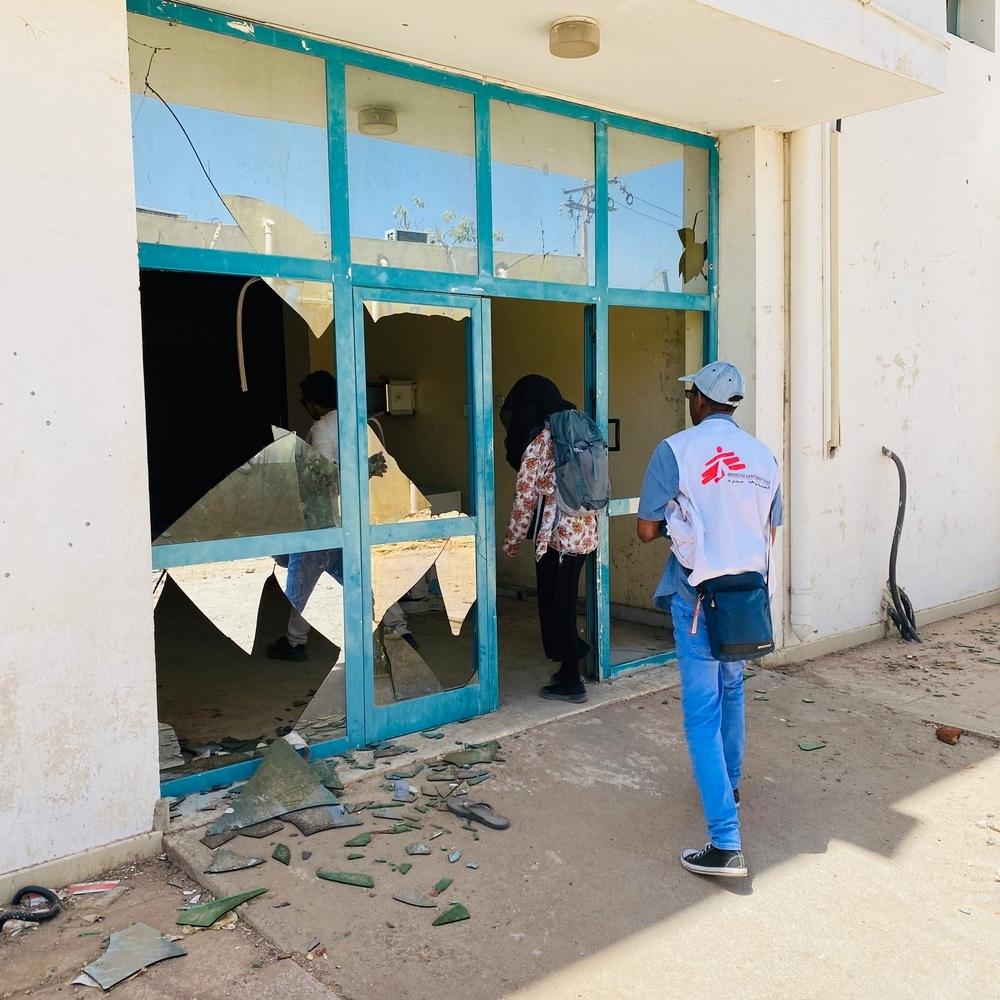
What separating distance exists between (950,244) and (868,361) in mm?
1488

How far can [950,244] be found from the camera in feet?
22.7

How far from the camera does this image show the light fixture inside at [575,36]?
3.92 m

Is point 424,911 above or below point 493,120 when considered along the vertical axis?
below

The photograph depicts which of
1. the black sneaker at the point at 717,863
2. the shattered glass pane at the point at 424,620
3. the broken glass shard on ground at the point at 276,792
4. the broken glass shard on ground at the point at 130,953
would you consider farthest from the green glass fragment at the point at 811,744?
the broken glass shard on ground at the point at 130,953

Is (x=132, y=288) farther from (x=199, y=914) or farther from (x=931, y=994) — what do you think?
(x=931, y=994)

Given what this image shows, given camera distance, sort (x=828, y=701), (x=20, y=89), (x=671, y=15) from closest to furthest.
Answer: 1. (x=20, y=89)
2. (x=671, y=15)
3. (x=828, y=701)

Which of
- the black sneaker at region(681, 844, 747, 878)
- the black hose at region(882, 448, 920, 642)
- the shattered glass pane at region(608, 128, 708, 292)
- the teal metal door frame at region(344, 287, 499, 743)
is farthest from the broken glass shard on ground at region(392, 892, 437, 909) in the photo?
the black hose at region(882, 448, 920, 642)

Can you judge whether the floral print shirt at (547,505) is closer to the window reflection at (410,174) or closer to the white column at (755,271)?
the window reflection at (410,174)

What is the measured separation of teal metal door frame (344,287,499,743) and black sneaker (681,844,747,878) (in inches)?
64.0

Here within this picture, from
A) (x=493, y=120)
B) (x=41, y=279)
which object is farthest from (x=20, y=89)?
(x=493, y=120)

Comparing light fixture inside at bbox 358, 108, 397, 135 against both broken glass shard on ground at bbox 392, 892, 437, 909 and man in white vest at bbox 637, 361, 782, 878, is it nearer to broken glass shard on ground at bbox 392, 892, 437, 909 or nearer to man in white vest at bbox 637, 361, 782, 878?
man in white vest at bbox 637, 361, 782, 878

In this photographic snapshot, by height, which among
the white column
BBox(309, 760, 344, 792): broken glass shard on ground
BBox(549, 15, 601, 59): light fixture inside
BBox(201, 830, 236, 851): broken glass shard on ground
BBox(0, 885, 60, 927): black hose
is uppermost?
BBox(549, 15, 601, 59): light fixture inside

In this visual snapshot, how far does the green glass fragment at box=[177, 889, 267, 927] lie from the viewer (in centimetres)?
288

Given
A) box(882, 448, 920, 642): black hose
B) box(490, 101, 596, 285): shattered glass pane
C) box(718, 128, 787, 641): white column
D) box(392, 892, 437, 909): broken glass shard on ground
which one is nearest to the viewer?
box(392, 892, 437, 909): broken glass shard on ground
